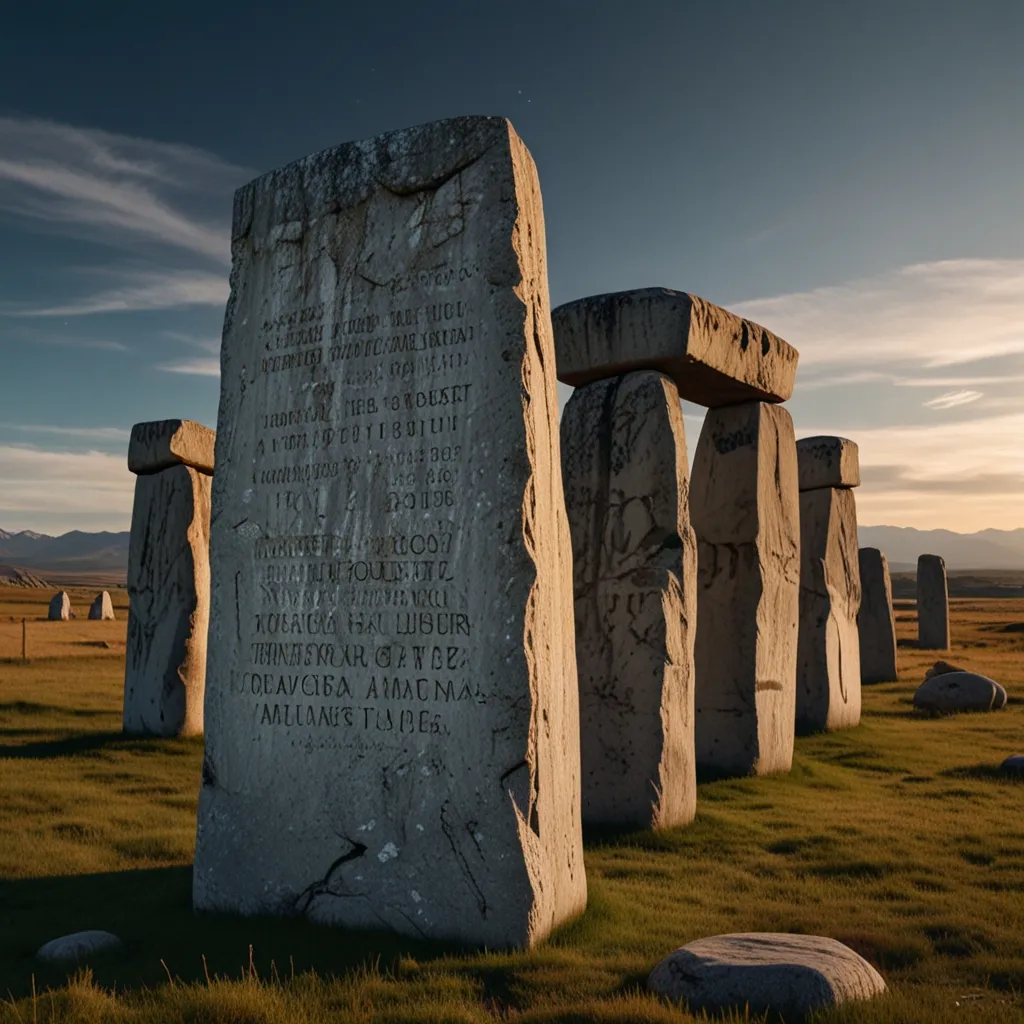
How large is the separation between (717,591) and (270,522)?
5.40 m

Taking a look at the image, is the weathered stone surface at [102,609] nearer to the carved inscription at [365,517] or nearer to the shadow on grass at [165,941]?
the shadow on grass at [165,941]

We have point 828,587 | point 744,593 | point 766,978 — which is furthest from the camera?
point 828,587

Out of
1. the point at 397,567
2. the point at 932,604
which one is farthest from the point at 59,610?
the point at 397,567

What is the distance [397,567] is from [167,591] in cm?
729

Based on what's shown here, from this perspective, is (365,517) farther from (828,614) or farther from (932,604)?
(932,604)

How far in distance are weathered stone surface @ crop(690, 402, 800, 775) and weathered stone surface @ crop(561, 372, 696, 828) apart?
1697mm

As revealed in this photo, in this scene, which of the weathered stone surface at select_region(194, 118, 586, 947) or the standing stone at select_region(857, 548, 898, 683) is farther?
the standing stone at select_region(857, 548, 898, 683)

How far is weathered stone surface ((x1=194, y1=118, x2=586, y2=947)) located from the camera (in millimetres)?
4758

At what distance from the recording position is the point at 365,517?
5156mm

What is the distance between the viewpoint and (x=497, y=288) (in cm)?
496

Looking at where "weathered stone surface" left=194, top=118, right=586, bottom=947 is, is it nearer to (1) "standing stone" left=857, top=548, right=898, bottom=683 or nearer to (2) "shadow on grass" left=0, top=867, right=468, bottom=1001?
(2) "shadow on grass" left=0, top=867, right=468, bottom=1001

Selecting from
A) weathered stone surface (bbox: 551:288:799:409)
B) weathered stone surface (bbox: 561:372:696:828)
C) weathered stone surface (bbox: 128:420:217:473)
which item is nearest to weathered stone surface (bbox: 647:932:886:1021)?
weathered stone surface (bbox: 561:372:696:828)

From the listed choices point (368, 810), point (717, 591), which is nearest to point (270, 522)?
point (368, 810)

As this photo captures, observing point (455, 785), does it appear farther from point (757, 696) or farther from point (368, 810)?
point (757, 696)
